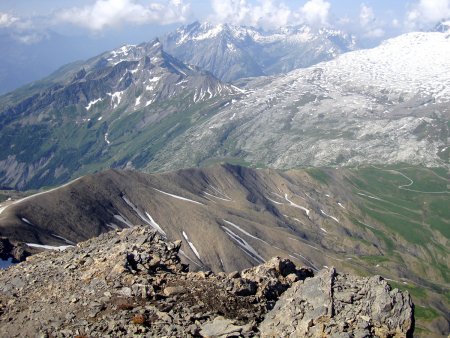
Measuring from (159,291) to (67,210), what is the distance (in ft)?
410

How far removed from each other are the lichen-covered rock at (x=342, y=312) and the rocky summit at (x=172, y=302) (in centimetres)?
7

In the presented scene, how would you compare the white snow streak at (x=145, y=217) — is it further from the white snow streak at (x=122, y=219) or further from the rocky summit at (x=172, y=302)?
the rocky summit at (x=172, y=302)

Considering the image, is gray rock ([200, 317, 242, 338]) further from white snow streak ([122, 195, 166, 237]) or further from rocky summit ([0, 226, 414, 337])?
white snow streak ([122, 195, 166, 237])

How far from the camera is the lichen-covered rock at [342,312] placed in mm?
31969

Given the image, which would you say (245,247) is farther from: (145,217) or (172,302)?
(172,302)

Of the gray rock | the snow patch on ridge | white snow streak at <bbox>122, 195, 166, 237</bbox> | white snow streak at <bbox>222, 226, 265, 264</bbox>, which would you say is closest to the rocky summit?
the gray rock

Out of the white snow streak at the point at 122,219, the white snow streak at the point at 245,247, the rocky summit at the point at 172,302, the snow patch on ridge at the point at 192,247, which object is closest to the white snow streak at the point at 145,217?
the white snow streak at the point at 122,219

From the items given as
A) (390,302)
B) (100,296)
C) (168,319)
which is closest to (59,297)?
(100,296)

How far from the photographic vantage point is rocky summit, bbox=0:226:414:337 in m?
32.8

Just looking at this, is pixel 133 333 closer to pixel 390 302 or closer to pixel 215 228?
pixel 390 302

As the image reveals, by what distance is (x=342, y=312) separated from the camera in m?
34.3

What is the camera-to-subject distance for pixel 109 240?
53125 mm

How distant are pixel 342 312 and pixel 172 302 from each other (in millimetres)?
12453

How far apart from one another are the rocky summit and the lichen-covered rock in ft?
0.23
